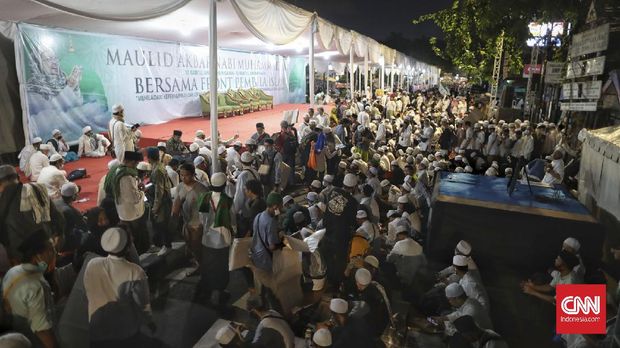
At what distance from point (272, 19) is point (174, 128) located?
22.0 ft

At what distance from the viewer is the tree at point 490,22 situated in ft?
30.9

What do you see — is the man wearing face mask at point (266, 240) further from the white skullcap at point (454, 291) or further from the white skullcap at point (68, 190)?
the white skullcap at point (68, 190)

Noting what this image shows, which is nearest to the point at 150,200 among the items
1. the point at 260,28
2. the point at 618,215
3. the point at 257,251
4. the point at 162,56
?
the point at 257,251

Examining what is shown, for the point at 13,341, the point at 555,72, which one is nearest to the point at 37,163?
the point at 13,341

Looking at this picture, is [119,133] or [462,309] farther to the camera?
[119,133]

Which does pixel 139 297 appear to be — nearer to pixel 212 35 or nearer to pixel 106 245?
pixel 106 245

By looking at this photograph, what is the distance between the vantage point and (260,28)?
7.05m

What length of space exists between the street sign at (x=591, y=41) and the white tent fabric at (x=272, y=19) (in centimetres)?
582

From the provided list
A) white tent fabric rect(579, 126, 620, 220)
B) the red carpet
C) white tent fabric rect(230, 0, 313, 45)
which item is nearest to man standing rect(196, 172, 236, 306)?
the red carpet

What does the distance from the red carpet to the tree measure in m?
7.10

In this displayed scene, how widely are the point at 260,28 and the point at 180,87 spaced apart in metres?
8.90

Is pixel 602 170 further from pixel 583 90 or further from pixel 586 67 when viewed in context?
pixel 586 67

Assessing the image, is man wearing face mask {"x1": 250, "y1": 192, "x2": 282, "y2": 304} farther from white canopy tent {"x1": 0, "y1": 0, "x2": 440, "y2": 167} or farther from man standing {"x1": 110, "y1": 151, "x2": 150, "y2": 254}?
white canopy tent {"x1": 0, "y1": 0, "x2": 440, "y2": 167}

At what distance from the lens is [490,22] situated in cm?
1041
